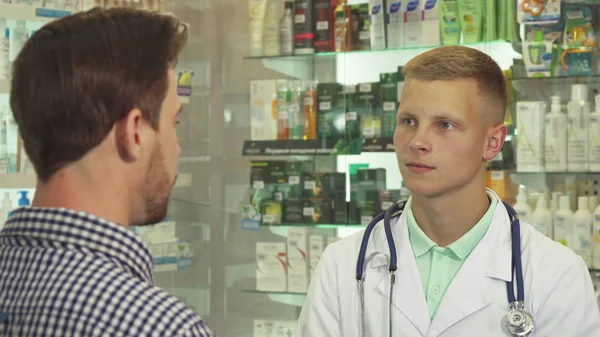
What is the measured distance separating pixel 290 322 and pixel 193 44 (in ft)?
5.71

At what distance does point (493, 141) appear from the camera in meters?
2.66

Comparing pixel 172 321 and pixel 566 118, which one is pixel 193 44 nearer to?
pixel 566 118

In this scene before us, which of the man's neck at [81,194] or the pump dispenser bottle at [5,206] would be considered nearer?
the man's neck at [81,194]

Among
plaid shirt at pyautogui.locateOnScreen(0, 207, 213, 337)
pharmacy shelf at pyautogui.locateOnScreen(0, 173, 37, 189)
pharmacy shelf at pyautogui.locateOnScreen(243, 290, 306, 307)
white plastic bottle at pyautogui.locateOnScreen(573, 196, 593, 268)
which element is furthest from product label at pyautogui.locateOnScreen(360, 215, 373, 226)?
plaid shirt at pyautogui.locateOnScreen(0, 207, 213, 337)

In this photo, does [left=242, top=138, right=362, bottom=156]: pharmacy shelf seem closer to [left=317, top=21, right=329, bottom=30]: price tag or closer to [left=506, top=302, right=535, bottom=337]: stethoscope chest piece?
[left=317, top=21, right=329, bottom=30]: price tag

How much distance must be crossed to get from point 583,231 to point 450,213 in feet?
6.71

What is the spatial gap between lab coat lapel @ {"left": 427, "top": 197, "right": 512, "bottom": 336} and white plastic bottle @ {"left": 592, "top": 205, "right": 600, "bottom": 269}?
1982mm

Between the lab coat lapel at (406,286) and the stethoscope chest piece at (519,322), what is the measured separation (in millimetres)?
231

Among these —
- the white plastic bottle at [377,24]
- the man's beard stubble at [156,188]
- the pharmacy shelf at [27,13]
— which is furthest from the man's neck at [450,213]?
the white plastic bottle at [377,24]

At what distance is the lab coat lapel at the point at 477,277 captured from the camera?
2434mm

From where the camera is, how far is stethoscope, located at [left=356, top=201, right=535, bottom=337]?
7.64ft

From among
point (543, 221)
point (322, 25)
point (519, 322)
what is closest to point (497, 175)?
point (543, 221)

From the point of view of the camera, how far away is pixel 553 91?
180 inches

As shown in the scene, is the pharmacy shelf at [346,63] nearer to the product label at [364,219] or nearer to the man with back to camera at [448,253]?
the product label at [364,219]
